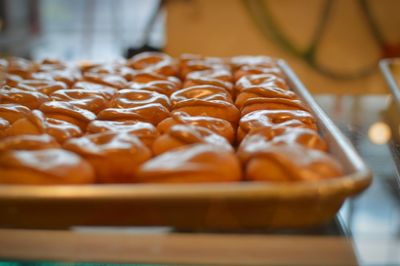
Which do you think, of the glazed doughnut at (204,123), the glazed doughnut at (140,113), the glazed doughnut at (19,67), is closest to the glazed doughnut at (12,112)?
the glazed doughnut at (140,113)

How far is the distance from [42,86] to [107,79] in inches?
5.8

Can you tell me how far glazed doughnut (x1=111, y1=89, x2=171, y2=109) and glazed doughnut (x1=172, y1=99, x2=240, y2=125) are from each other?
5cm

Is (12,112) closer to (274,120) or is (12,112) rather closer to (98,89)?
(98,89)

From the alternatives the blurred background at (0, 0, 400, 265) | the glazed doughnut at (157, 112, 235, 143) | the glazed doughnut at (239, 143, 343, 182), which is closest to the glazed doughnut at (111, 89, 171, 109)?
the glazed doughnut at (157, 112, 235, 143)

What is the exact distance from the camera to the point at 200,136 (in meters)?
0.69

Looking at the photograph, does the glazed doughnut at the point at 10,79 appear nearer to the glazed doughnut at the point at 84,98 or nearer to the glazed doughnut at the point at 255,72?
the glazed doughnut at the point at 84,98

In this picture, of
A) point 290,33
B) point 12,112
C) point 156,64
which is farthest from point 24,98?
point 290,33

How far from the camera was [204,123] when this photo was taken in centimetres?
78

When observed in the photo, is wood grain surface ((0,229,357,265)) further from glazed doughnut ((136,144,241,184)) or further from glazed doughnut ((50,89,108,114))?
glazed doughnut ((50,89,108,114))

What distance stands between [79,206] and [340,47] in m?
2.40

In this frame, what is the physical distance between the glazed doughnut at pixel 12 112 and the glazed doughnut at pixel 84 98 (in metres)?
0.09

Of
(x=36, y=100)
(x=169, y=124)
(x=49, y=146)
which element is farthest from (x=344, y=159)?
(x=36, y=100)

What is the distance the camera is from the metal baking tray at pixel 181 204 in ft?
1.62

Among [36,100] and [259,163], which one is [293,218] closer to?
[259,163]
